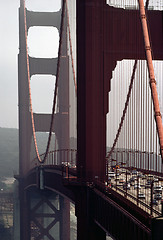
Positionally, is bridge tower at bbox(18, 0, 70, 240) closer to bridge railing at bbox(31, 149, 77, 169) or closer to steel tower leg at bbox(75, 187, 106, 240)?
bridge railing at bbox(31, 149, 77, 169)

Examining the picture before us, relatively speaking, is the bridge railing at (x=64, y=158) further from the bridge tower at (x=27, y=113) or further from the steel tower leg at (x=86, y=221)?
the steel tower leg at (x=86, y=221)

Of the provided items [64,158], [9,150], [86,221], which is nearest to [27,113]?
[64,158]

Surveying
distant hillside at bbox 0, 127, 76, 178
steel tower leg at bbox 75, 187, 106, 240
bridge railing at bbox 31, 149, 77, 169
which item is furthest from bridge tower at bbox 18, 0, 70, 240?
distant hillside at bbox 0, 127, 76, 178

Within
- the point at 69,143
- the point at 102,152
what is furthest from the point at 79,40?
the point at 69,143

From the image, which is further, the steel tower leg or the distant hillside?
the distant hillside

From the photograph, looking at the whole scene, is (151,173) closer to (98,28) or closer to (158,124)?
(98,28)

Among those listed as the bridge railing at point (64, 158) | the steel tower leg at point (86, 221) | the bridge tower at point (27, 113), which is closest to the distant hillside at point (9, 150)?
the bridge tower at point (27, 113)

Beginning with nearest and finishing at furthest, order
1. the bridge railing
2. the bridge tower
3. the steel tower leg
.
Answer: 1. the steel tower leg
2. the bridge railing
3. the bridge tower

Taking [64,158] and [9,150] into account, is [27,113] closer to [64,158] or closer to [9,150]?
[64,158]
